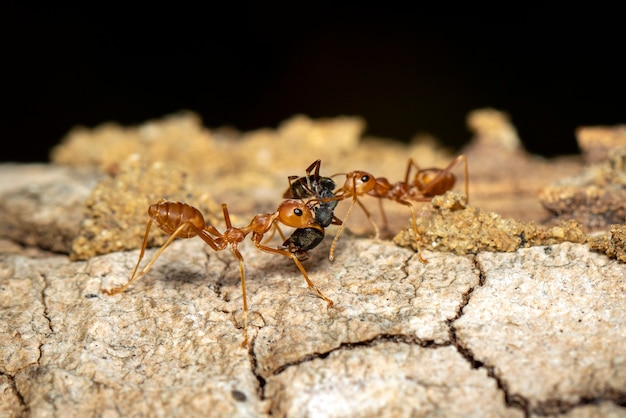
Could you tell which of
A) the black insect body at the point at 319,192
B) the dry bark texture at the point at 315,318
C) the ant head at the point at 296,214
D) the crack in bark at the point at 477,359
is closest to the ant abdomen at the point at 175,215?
the dry bark texture at the point at 315,318

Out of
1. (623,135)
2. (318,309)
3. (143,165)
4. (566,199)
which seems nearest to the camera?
(318,309)

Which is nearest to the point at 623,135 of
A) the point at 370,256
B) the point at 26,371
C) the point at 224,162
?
the point at 370,256

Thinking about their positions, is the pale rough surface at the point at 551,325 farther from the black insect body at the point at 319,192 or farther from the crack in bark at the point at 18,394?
the crack in bark at the point at 18,394

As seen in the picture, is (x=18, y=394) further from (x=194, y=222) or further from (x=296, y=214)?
(x=296, y=214)

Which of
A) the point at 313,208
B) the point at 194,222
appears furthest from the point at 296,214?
the point at 194,222

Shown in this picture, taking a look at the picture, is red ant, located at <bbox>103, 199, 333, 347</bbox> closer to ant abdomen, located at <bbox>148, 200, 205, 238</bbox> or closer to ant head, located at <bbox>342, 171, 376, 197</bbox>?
ant abdomen, located at <bbox>148, 200, 205, 238</bbox>

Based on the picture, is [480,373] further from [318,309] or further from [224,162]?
[224,162]
